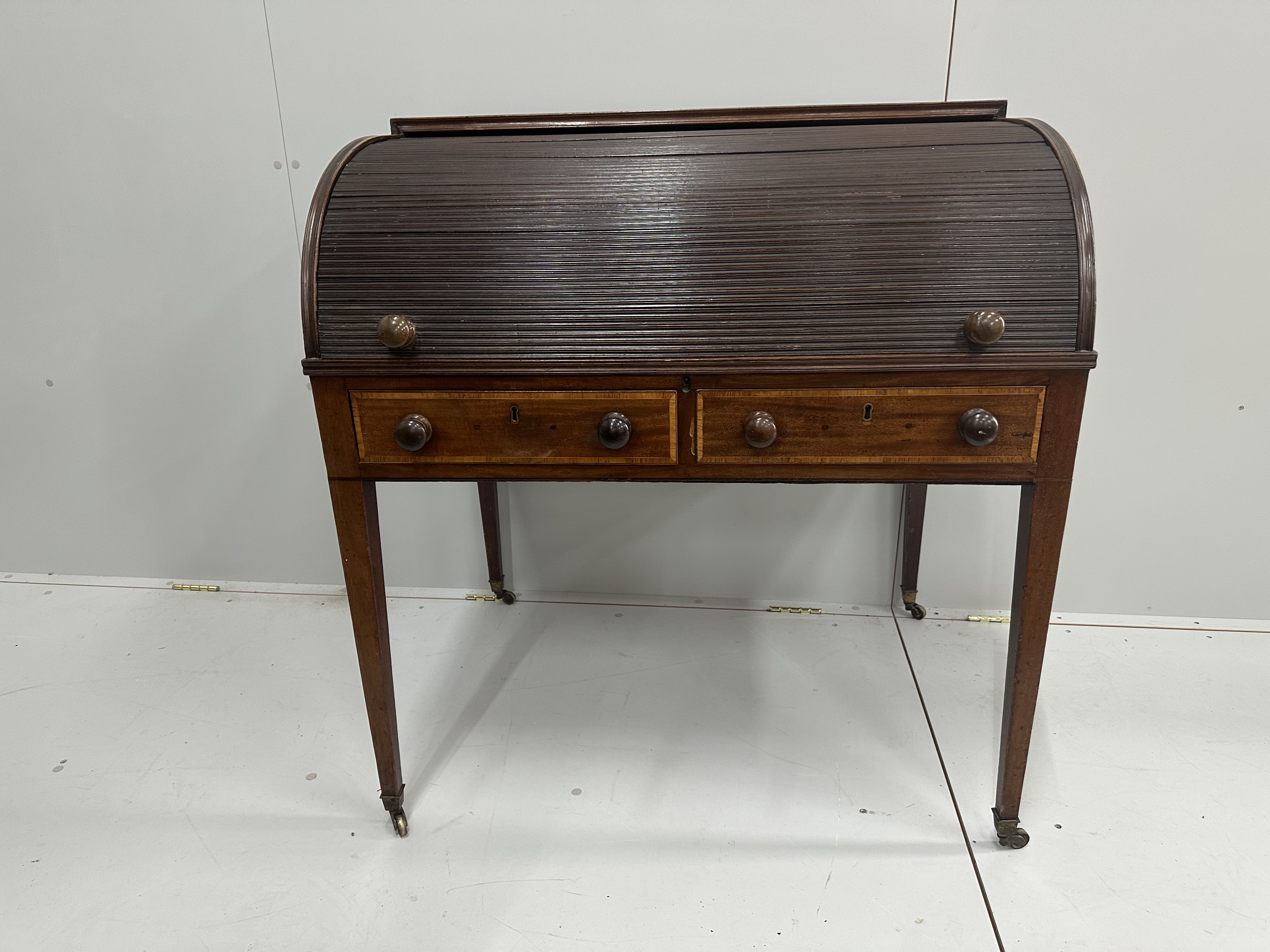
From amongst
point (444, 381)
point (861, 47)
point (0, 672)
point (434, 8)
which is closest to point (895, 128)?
point (861, 47)

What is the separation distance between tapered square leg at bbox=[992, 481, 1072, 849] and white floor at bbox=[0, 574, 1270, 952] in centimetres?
10

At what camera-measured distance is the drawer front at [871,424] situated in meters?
1.11

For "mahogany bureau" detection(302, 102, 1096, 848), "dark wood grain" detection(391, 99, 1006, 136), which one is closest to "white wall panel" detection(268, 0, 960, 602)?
"dark wood grain" detection(391, 99, 1006, 136)

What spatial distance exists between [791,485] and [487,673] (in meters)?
0.91

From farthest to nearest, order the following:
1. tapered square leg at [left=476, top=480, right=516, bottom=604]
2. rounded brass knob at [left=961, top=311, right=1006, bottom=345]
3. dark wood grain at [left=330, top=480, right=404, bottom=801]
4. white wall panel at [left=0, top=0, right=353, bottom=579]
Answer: tapered square leg at [left=476, top=480, right=516, bottom=604] → white wall panel at [left=0, top=0, right=353, bottom=579] → dark wood grain at [left=330, top=480, right=404, bottom=801] → rounded brass knob at [left=961, top=311, right=1006, bottom=345]

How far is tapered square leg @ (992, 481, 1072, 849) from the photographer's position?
1164mm

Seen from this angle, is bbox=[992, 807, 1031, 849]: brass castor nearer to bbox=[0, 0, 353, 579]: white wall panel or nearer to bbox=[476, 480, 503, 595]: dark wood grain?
bbox=[476, 480, 503, 595]: dark wood grain

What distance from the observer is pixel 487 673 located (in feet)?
6.04

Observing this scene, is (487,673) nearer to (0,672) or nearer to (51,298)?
(0,672)

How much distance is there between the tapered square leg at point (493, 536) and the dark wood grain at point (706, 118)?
0.86m

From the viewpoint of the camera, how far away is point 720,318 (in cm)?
113

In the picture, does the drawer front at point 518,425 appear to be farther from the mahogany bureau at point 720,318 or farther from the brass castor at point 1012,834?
the brass castor at point 1012,834

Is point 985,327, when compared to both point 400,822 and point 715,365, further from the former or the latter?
point 400,822

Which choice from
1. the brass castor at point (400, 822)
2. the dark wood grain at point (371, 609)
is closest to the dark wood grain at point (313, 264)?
the dark wood grain at point (371, 609)
